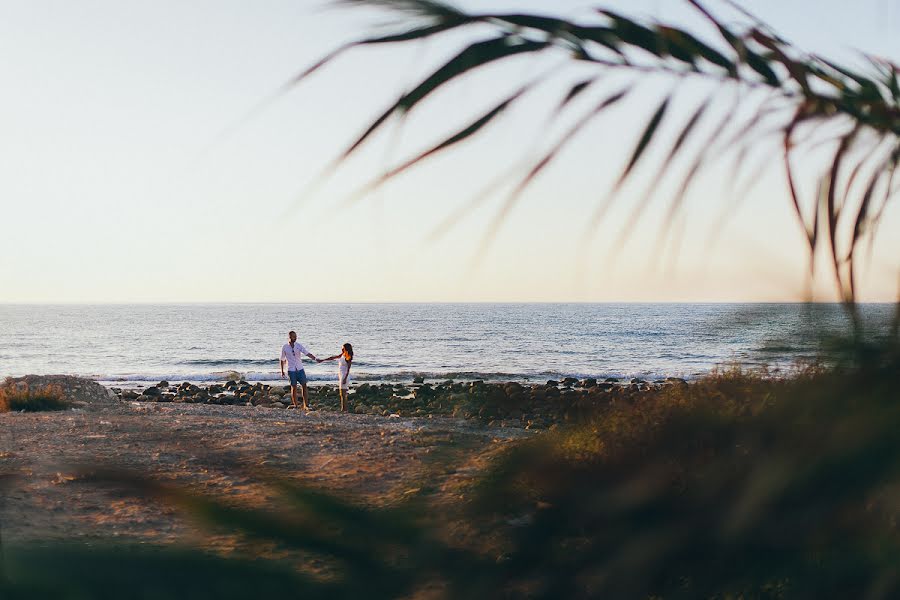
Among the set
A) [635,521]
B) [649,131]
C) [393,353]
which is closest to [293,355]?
[649,131]

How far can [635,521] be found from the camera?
648mm

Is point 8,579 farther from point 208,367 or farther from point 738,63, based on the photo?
point 208,367

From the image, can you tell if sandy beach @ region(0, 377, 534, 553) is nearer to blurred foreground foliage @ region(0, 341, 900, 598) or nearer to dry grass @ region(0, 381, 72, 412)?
blurred foreground foliage @ region(0, 341, 900, 598)

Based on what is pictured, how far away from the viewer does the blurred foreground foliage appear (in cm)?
60

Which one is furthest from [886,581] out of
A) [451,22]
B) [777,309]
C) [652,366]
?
[652,366]

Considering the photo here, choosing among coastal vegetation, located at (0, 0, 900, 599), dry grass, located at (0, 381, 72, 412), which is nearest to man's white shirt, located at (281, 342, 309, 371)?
dry grass, located at (0, 381, 72, 412)

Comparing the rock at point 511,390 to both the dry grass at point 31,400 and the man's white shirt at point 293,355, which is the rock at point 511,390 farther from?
the dry grass at point 31,400

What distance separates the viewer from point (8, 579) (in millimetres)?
478

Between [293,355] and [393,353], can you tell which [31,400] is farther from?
[393,353]

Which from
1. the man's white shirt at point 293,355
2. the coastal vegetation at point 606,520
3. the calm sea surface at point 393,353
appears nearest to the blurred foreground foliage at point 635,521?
the coastal vegetation at point 606,520

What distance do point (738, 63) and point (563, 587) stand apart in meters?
0.72

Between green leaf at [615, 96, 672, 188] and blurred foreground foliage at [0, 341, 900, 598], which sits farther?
green leaf at [615, 96, 672, 188]

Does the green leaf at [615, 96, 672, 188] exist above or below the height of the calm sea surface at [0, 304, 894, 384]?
above

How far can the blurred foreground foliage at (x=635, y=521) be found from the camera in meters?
0.60
